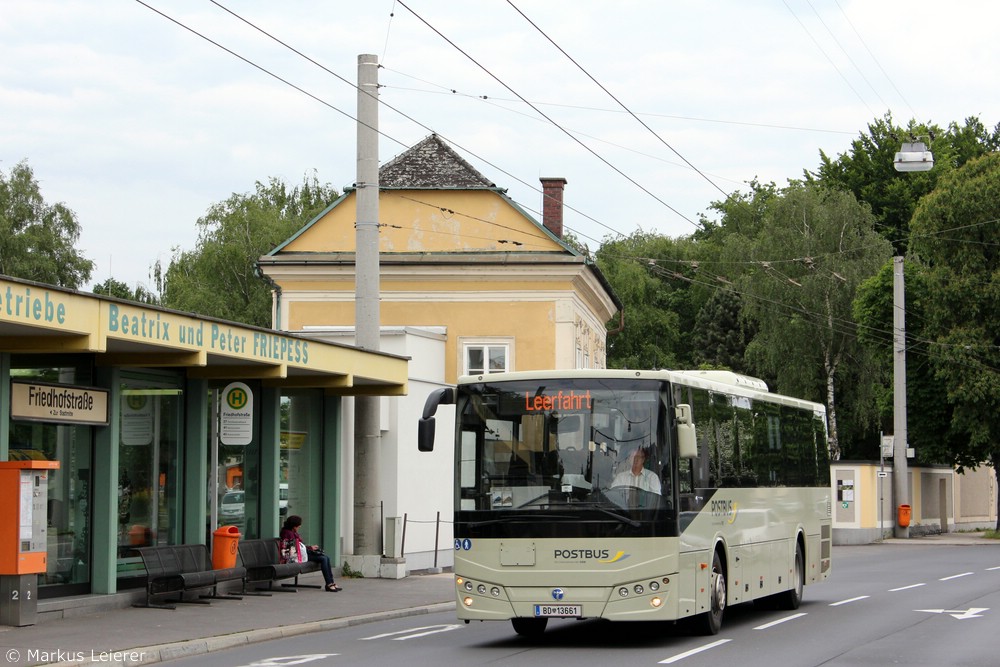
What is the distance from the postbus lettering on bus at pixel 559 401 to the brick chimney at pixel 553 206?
31800 millimetres

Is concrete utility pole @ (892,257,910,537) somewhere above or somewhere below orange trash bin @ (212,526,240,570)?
above

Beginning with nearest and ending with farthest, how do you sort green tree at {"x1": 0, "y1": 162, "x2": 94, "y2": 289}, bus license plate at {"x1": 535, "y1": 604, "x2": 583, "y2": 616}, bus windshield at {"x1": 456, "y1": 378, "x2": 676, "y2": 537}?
bus license plate at {"x1": 535, "y1": 604, "x2": 583, "y2": 616}
bus windshield at {"x1": 456, "y1": 378, "x2": 676, "y2": 537}
green tree at {"x1": 0, "y1": 162, "x2": 94, "y2": 289}

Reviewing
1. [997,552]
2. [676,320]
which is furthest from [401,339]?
[676,320]

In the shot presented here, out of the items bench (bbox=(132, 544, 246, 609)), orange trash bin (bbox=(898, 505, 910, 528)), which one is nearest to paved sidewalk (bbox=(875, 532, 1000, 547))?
orange trash bin (bbox=(898, 505, 910, 528))

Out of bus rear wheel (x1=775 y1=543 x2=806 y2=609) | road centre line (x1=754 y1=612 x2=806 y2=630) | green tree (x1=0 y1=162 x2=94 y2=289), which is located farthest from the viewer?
green tree (x1=0 y1=162 x2=94 y2=289)

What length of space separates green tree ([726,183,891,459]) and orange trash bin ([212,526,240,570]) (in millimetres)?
47190

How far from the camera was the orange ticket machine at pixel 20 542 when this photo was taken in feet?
52.9

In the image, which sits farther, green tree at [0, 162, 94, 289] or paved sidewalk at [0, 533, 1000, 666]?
green tree at [0, 162, 94, 289]

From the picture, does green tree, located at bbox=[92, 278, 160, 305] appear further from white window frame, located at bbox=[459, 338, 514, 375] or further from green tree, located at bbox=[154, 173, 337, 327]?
white window frame, located at bbox=[459, 338, 514, 375]

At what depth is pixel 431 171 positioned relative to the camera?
4219cm

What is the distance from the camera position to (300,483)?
24.5 metres

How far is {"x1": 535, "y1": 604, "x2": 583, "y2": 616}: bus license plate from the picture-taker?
14828 millimetres

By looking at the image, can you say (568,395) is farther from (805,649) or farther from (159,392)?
(159,392)

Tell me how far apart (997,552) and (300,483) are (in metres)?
23.2
